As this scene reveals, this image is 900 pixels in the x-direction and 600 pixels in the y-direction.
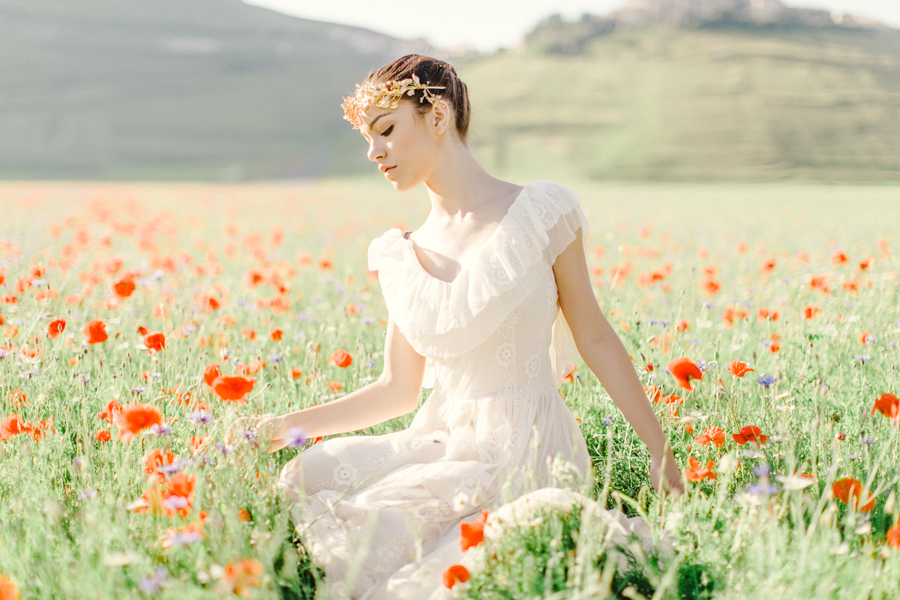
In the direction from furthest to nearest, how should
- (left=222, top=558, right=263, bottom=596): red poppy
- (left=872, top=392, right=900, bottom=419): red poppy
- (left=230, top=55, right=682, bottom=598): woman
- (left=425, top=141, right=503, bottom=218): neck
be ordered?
1. (left=425, top=141, right=503, bottom=218): neck
2. (left=230, top=55, right=682, bottom=598): woman
3. (left=872, top=392, right=900, bottom=419): red poppy
4. (left=222, top=558, right=263, bottom=596): red poppy

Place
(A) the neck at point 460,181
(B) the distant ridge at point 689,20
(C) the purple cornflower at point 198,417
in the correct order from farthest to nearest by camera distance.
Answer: (B) the distant ridge at point 689,20, (A) the neck at point 460,181, (C) the purple cornflower at point 198,417

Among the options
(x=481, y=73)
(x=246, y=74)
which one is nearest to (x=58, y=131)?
(x=246, y=74)

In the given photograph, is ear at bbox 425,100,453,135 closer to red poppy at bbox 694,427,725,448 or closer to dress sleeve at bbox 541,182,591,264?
dress sleeve at bbox 541,182,591,264

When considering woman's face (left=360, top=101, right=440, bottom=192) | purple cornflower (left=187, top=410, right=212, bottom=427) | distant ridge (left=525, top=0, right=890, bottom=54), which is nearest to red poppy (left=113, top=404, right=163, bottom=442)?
purple cornflower (left=187, top=410, right=212, bottom=427)

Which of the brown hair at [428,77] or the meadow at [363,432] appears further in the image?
the brown hair at [428,77]

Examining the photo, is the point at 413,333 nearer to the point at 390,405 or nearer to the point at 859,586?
the point at 390,405

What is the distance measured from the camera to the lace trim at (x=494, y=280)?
1963 millimetres

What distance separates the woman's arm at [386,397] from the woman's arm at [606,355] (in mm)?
527

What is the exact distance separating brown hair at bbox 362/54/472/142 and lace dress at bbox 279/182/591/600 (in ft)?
1.17

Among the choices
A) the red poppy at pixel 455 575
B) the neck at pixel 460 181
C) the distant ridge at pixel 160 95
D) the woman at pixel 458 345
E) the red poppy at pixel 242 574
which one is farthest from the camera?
the distant ridge at pixel 160 95

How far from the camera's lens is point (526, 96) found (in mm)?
68688

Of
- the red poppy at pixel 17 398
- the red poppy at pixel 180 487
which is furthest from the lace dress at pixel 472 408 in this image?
the red poppy at pixel 17 398

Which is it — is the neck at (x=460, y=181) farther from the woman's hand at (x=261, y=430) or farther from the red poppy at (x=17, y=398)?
the red poppy at (x=17, y=398)

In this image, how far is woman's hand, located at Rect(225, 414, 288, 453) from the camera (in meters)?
1.82
